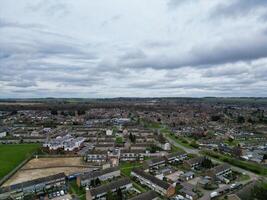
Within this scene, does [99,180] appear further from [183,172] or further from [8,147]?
[8,147]

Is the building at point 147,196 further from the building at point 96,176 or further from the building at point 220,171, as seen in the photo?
the building at point 220,171

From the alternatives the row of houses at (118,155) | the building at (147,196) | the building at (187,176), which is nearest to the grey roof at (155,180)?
the building at (147,196)

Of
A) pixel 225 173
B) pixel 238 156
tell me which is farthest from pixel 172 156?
pixel 238 156

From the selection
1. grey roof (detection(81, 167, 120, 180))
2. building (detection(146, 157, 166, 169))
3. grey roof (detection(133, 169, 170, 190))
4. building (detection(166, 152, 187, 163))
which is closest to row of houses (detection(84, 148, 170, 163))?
building (detection(146, 157, 166, 169))

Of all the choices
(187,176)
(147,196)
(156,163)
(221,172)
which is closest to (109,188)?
(147,196)

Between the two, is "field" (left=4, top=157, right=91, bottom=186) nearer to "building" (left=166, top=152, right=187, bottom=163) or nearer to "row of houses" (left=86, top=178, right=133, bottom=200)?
"row of houses" (left=86, top=178, right=133, bottom=200)

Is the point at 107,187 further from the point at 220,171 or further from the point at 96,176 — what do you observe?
the point at 220,171
